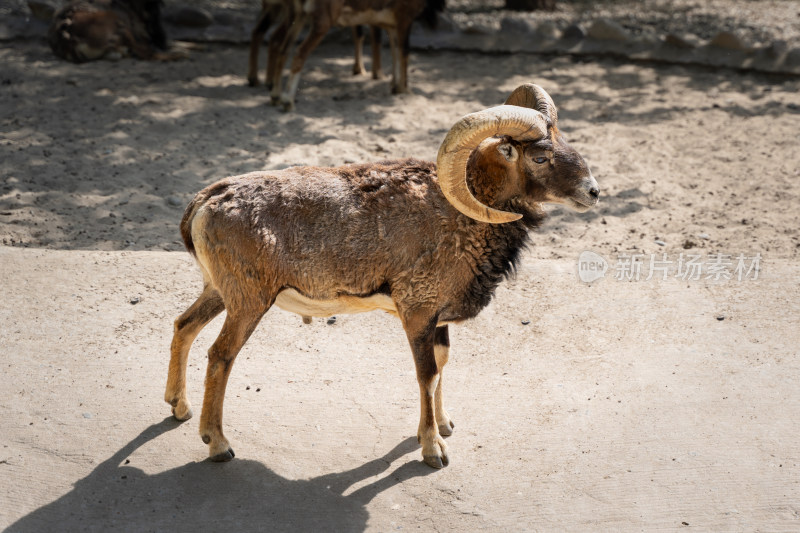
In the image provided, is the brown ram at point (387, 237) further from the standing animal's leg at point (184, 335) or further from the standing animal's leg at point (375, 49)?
the standing animal's leg at point (375, 49)

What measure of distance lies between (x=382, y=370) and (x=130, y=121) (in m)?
6.32

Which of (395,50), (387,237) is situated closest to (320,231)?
(387,237)

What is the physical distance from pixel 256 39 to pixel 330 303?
798cm

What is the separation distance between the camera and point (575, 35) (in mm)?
13820

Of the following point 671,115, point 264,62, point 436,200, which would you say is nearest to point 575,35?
point 671,115

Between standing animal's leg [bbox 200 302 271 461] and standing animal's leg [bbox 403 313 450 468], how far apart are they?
0.92 m

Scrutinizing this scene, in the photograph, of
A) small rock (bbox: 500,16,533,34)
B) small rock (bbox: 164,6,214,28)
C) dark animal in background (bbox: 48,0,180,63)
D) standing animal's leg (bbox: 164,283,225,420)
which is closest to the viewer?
standing animal's leg (bbox: 164,283,225,420)

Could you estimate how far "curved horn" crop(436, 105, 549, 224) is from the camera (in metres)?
4.57

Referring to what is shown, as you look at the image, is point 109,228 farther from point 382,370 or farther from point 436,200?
point 436,200

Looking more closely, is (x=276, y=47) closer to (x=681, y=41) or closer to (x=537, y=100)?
(x=681, y=41)

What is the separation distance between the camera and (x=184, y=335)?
207 inches

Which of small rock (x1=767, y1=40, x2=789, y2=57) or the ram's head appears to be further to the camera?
small rock (x1=767, y1=40, x2=789, y2=57)

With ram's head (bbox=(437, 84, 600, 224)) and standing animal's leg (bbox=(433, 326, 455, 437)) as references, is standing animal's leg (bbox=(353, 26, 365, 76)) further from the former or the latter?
standing animal's leg (bbox=(433, 326, 455, 437))

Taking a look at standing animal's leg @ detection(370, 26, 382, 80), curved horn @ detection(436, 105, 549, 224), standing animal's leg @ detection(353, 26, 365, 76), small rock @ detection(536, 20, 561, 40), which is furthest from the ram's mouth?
small rock @ detection(536, 20, 561, 40)
